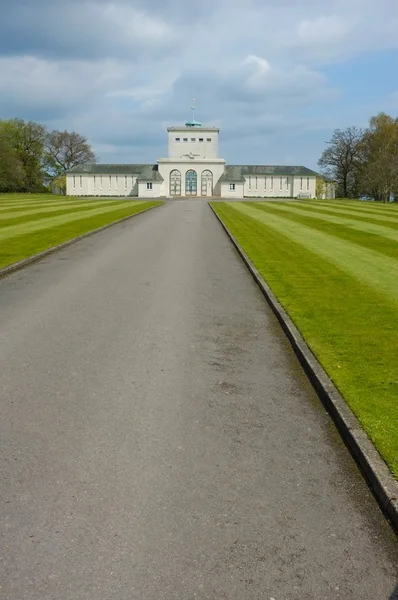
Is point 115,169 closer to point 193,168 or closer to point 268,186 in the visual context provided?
point 193,168

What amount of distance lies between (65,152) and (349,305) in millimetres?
125249

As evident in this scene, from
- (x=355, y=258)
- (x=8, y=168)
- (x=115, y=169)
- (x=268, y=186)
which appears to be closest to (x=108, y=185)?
(x=115, y=169)

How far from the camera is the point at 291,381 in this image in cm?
739

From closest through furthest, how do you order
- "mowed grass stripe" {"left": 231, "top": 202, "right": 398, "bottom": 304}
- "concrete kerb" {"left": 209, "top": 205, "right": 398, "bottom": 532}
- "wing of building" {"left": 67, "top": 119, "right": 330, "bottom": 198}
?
"concrete kerb" {"left": 209, "top": 205, "right": 398, "bottom": 532}, "mowed grass stripe" {"left": 231, "top": 202, "right": 398, "bottom": 304}, "wing of building" {"left": 67, "top": 119, "right": 330, "bottom": 198}

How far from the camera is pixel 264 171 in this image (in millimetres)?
119875

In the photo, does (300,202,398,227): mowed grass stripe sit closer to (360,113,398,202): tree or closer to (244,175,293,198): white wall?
(360,113,398,202): tree

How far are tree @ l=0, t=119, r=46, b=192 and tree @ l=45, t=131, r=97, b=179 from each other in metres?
5.03

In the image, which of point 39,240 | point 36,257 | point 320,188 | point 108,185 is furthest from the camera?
point 108,185

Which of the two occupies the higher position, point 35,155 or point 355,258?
point 35,155

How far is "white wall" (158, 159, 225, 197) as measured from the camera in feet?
382

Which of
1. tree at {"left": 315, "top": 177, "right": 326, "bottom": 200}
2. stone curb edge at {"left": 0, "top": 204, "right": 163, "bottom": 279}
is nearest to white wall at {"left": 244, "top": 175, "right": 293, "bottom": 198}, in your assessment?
tree at {"left": 315, "top": 177, "right": 326, "bottom": 200}

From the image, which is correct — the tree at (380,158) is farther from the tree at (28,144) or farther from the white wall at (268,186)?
the tree at (28,144)

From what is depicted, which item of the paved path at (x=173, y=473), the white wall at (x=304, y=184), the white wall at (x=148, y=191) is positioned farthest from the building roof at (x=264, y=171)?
the paved path at (x=173, y=473)

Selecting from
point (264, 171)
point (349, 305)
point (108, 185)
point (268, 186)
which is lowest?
point (349, 305)
